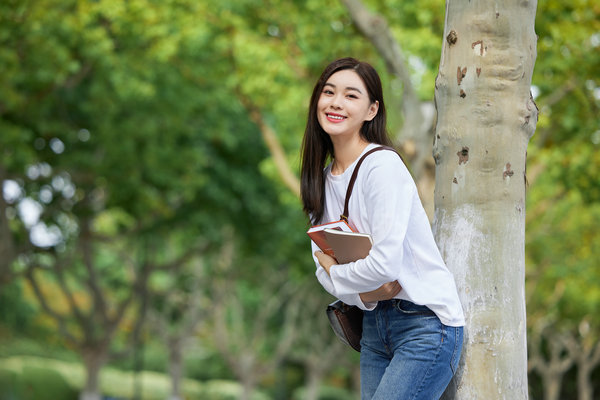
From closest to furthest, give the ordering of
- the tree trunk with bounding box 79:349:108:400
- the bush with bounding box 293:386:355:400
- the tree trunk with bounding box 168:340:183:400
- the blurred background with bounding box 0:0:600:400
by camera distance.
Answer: the blurred background with bounding box 0:0:600:400 → the tree trunk with bounding box 79:349:108:400 → the tree trunk with bounding box 168:340:183:400 → the bush with bounding box 293:386:355:400

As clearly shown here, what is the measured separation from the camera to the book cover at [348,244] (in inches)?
118

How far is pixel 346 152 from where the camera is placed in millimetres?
3283

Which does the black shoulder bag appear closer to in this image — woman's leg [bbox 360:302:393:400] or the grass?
woman's leg [bbox 360:302:393:400]

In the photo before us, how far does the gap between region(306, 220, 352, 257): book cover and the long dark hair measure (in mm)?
146

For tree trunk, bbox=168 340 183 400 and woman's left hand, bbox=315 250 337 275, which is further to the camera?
Answer: tree trunk, bbox=168 340 183 400

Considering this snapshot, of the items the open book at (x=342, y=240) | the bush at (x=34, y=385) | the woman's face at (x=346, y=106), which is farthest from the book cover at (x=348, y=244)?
the bush at (x=34, y=385)

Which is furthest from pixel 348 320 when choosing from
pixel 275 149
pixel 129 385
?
pixel 129 385

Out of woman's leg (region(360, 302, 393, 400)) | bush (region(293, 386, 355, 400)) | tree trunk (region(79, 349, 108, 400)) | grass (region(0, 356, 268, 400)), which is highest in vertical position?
woman's leg (region(360, 302, 393, 400))

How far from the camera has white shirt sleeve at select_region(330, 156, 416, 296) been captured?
2910 mm

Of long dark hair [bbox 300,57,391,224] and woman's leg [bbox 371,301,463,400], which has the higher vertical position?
long dark hair [bbox 300,57,391,224]

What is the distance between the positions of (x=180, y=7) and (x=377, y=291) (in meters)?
11.1

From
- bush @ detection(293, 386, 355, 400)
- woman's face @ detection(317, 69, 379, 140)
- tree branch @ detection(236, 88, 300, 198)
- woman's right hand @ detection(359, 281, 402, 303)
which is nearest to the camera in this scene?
woman's right hand @ detection(359, 281, 402, 303)

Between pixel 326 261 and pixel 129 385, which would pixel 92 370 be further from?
pixel 326 261

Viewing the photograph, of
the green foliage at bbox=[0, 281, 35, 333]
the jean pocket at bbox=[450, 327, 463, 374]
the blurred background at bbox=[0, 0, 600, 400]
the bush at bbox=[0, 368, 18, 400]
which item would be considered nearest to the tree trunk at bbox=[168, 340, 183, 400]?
the blurred background at bbox=[0, 0, 600, 400]
